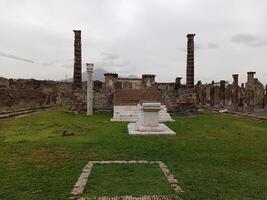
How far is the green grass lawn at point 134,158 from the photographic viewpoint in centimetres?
561

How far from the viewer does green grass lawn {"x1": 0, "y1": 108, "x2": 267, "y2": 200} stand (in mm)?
5613

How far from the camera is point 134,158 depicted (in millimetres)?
8125

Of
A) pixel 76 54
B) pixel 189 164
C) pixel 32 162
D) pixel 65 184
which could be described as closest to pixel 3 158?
pixel 32 162

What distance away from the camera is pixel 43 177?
6.30 metres

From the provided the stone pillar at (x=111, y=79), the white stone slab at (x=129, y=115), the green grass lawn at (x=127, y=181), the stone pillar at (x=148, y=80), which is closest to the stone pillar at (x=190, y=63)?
the stone pillar at (x=148, y=80)

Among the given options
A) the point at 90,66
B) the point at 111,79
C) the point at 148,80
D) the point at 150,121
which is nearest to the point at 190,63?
the point at 148,80

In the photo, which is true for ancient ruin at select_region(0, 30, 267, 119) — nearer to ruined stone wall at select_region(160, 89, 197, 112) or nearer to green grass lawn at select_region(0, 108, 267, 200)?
ruined stone wall at select_region(160, 89, 197, 112)

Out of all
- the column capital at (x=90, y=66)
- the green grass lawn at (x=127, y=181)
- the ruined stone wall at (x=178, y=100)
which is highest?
the column capital at (x=90, y=66)

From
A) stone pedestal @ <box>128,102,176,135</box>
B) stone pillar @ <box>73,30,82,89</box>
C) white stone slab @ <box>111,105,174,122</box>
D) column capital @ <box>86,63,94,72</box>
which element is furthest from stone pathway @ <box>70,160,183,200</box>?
stone pillar @ <box>73,30,82,89</box>

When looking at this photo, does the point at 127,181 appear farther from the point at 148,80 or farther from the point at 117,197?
the point at 148,80

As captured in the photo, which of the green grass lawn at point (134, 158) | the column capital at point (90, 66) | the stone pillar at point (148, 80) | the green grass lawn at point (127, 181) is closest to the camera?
the green grass lawn at point (127, 181)

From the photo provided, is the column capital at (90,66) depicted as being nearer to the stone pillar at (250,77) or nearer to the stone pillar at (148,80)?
the stone pillar at (148,80)

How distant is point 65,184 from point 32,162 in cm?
205

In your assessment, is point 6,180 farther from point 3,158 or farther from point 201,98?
point 201,98
